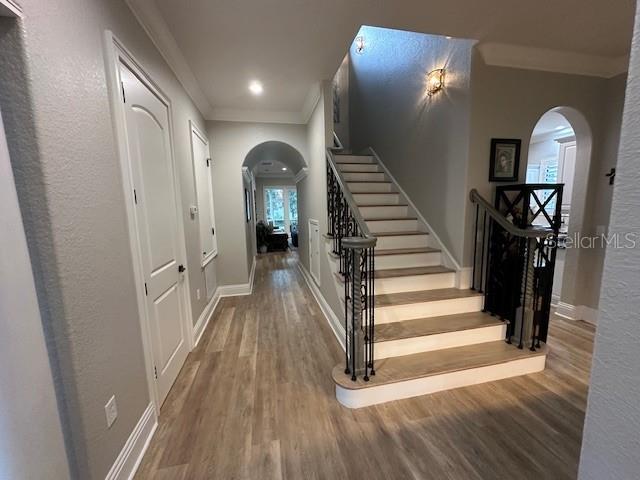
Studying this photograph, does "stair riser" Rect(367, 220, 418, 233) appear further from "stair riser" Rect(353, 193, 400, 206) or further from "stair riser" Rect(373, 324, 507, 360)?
"stair riser" Rect(373, 324, 507, 360)

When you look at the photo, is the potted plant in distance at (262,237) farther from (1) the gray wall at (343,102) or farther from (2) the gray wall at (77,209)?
(2) the gray wall at (77,209)

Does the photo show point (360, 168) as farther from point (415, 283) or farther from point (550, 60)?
point (550, 60)

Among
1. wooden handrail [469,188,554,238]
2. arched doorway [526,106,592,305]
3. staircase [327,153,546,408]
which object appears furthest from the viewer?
arched doorway [526,106,592,305]

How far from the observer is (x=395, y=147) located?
3.74 meters

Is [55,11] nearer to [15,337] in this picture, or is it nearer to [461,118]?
[15,337]

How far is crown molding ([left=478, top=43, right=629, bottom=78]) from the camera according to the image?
7.74 feet

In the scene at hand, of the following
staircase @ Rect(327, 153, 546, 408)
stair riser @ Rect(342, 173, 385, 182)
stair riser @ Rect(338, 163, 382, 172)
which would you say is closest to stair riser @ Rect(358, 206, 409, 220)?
staircase @ Rect(327, 153, 546, 408)

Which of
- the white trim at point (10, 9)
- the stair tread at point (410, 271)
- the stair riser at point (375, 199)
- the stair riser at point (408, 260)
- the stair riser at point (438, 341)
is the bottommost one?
the stair riser at point (438, 341)

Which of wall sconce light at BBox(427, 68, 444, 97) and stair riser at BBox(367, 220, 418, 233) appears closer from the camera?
wall sconce light at BBox(427, 68, 444, 97)

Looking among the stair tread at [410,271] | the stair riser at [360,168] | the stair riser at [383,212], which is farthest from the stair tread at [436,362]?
the stair riser at [360,168]

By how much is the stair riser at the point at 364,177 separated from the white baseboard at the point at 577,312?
268 cm

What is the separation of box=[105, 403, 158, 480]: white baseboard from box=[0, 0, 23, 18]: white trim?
72.9 inches

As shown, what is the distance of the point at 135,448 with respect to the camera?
147 centimetres

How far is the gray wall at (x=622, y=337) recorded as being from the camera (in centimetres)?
50
